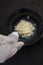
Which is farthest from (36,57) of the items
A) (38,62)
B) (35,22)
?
(35,22)

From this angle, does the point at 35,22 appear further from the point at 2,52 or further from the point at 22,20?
the point at 2,52

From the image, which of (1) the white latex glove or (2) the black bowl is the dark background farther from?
(1) the white latex glove

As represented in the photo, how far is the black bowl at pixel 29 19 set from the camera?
893mm

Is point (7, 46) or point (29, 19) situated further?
point (29, 19)

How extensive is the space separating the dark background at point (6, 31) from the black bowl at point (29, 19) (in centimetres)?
1

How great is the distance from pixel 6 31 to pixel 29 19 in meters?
0.09

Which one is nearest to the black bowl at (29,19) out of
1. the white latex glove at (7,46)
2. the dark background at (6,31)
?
the dark background at (6,31)

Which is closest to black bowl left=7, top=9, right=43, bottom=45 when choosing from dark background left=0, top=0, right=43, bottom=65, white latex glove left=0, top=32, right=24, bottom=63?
dark background left=0, top=0, right=43, bottom=65

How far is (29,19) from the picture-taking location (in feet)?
2.92

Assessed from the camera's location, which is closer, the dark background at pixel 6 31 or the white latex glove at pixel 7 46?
the white latex glove at pixel 7 46

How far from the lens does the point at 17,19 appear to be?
896 mm

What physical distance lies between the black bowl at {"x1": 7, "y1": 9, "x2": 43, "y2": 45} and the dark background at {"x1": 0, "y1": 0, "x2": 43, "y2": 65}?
0.01m

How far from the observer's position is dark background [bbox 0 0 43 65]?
898 mm

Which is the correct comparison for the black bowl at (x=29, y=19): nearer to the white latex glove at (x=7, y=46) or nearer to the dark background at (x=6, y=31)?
the dark background at (x=6, y=31)
